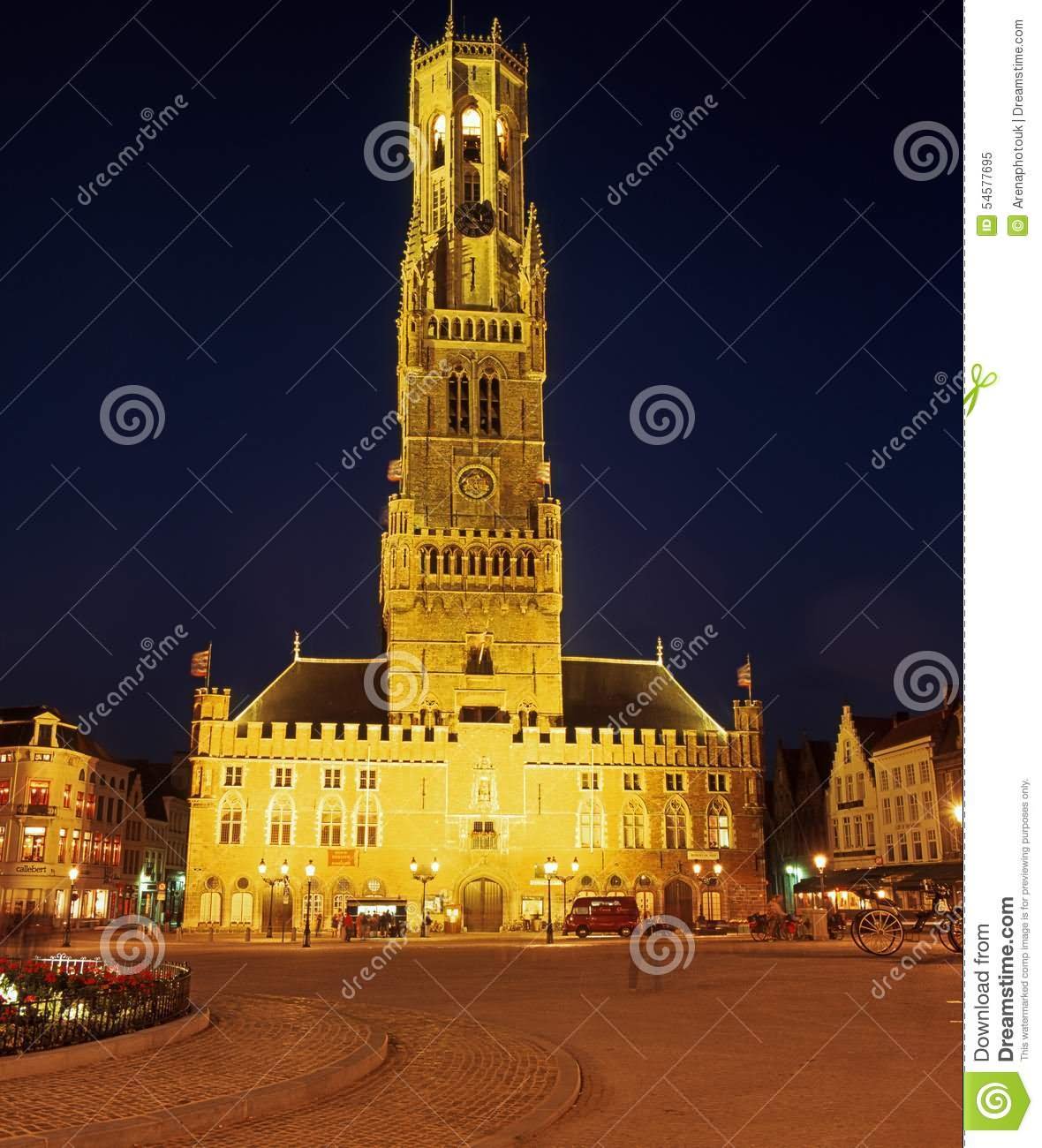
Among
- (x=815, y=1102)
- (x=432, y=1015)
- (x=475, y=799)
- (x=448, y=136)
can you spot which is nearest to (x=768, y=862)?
(x=475, y=799)

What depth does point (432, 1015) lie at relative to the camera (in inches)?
602

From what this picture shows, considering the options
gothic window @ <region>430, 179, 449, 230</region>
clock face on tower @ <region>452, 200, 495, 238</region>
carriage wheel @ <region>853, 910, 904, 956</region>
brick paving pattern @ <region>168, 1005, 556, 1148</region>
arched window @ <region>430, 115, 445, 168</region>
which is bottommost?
carriage wheel @ <region>853, 910, 904, 956</region>

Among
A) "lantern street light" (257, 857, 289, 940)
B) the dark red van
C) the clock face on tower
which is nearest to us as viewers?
the dark red van

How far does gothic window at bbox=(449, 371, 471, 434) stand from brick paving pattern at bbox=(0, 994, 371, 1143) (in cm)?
5164

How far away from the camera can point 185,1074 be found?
10.0 metres

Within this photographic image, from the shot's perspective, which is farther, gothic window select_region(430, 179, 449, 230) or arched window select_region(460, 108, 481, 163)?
arched window select_region(460, 108, 481, 163)

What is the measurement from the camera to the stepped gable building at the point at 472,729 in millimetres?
53781

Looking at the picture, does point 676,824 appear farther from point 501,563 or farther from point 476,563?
point 476,563

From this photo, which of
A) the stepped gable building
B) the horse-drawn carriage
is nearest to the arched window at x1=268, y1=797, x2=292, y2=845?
the stepped gable building

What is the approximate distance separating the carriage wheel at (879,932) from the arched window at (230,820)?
118ft

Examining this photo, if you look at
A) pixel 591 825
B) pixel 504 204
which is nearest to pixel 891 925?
pixel 591 825

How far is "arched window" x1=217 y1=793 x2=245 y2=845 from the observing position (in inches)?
2098

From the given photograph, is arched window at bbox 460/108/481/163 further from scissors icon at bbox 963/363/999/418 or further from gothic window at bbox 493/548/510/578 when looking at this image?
scissors icon at bbox 963/363/999/418

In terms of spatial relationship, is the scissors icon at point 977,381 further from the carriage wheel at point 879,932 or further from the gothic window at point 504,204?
the gothic window at point 504,204
